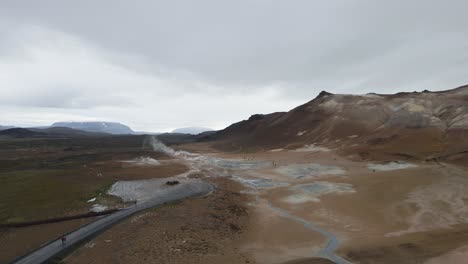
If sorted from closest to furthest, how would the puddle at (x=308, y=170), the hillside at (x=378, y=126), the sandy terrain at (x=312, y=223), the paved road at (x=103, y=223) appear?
the paved road at (x=103, y=223), the sandy terrain at (x=312, y=223), the puddle at (x=308, y=170), the hillside at (x=378, y=126)

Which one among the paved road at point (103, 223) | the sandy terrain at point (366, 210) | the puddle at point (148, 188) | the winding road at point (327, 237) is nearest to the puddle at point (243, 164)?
the sandy terrain at point (366, 210)

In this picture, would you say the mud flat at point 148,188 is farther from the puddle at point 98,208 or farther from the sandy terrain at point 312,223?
the sandy terrain at point 312,223

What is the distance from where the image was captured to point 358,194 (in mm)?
35312

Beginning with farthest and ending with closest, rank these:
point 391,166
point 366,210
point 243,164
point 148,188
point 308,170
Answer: point 243,164 → point 308,170 → point 391,166 → point 148,188 → point 366,210

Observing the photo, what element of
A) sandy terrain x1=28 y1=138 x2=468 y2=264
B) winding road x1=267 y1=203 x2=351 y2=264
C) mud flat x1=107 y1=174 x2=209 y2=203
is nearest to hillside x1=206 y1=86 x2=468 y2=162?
sandy terrain x1=28 y1=138 x2=468 y2=264

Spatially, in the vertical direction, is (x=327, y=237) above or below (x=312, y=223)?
below

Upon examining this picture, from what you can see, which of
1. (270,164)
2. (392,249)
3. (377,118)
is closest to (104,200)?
(392,249)

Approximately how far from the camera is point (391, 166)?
47.3 meters

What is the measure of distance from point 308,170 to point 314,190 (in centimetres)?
1268

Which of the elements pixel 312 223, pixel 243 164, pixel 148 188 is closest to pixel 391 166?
pixel 312 223

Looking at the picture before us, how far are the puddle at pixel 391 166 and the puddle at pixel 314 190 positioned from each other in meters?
10.1

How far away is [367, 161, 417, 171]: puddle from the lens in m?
45.7

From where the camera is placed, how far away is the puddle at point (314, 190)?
1385 inches

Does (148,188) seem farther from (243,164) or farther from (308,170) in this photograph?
(243,164)
